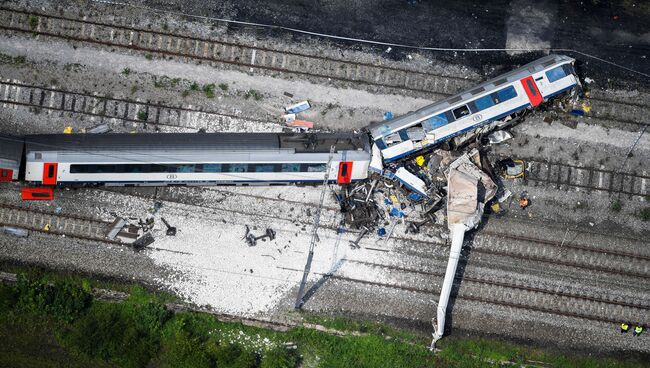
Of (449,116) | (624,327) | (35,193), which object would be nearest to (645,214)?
(624,327)

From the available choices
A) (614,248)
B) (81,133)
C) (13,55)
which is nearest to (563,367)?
(614,248)

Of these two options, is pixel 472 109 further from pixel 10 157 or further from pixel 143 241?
pixel 10 157

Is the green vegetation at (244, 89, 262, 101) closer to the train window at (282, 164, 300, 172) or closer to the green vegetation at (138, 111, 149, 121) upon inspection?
the train window at (282, 164, 300, 172)

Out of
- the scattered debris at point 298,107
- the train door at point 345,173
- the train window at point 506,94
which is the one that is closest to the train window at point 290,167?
the train door at point 345,173

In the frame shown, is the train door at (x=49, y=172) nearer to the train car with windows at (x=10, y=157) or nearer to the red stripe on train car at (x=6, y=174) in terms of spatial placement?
the train car with windows at (x=10, y=157)

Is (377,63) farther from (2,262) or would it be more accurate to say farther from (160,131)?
(2,262)
